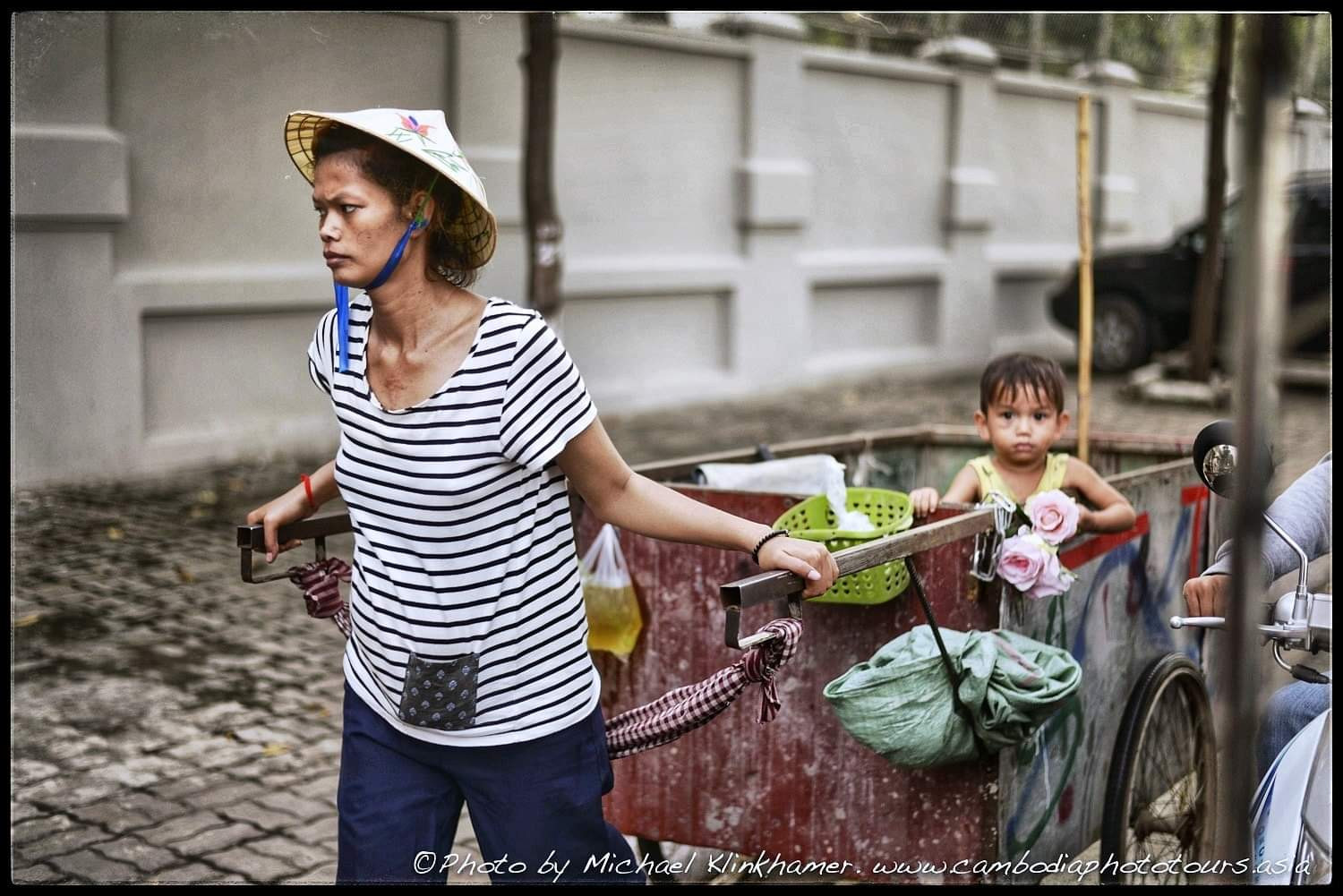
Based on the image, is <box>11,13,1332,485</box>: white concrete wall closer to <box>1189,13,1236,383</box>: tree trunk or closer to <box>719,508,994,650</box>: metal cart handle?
<box>719,508,994,650</box>: metal cart handle

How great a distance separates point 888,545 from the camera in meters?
2.68

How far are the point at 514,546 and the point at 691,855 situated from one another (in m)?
1.79

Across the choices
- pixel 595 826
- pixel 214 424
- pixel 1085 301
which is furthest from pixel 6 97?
pixel 214 424

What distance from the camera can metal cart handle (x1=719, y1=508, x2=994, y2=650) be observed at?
2.22 metres

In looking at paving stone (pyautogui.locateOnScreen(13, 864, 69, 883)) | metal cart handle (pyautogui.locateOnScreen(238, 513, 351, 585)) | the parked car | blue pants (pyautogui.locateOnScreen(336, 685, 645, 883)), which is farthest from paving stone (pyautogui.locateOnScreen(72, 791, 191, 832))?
the parked car

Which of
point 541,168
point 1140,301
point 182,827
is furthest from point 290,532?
point 1140,301

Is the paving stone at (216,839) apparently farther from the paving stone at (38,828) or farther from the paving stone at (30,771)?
the paving stone at (30,771)

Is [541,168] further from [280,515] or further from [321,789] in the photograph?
[280,515]

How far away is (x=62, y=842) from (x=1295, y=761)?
3132 mm

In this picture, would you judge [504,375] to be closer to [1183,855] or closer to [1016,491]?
[1016,491]

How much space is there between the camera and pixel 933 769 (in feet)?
9.72

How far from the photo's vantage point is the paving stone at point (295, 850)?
156 inches

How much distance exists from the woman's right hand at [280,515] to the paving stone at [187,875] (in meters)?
1.41

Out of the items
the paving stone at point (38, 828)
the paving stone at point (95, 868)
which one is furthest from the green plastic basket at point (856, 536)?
the paving stone at point (38, 828)
